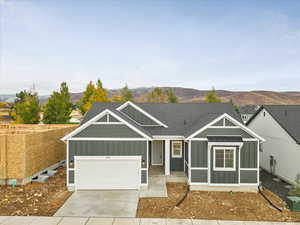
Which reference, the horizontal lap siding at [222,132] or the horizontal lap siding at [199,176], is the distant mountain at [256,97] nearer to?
the horizontal lap siding at [222,132]

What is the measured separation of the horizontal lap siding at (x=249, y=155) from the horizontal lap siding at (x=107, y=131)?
6.24 metres

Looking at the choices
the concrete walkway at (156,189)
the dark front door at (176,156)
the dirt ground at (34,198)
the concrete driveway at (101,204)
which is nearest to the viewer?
the concrete driveway at (101,204)

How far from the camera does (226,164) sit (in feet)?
36.2

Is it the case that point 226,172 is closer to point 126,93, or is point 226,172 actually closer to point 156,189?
point 156,189

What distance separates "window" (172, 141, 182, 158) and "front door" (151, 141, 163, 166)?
166 cm

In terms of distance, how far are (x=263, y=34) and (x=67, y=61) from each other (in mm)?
32225

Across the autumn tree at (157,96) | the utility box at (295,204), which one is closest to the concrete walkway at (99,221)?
the utility box at (295,204)

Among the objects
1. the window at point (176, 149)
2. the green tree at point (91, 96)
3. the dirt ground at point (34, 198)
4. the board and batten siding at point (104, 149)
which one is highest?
the green tree at point (91, 96)

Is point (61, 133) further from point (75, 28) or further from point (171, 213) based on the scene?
point (75, 28)

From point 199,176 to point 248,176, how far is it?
2.78m

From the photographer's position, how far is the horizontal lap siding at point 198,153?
11.1 metres

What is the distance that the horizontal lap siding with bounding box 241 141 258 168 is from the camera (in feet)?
36.1

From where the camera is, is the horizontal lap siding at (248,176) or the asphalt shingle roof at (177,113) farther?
the asphalt shingle roof at (177,113)

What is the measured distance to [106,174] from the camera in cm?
1097
